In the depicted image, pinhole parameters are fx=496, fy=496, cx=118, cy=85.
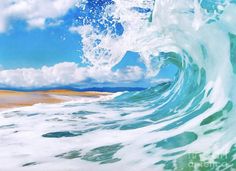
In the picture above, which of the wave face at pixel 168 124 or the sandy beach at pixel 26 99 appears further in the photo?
the sandy beach at pixel 26 99

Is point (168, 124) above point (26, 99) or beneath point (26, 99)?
beneath

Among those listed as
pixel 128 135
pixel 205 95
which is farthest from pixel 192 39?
pixel 128 135

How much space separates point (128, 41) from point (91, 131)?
19.4ft

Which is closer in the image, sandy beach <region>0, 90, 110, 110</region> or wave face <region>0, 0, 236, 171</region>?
wave face <region>0, 0, 236, 171</region>

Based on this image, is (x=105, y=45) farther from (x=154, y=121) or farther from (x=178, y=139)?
(x=178, y=139)

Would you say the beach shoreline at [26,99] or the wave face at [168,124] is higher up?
the beach shoreline at [26,99]

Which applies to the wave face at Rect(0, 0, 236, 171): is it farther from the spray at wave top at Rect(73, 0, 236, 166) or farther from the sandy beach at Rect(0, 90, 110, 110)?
the sandy beach at Rect(0, 90, 110, 110)

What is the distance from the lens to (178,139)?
6766 mm

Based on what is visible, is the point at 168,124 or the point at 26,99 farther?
the point at 26,99

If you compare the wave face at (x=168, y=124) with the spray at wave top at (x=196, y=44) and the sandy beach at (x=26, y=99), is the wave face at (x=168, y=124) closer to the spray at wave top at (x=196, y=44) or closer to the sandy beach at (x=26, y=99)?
the spray at wave top at (x=196, y=44)

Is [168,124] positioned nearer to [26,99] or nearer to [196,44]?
[196,44]

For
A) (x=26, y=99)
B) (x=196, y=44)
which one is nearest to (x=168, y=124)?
(x=196, y=44)

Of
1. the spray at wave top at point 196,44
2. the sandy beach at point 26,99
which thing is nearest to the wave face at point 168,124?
the spray at wave top at point 196,44

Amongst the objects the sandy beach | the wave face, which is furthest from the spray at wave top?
the sandy beach
